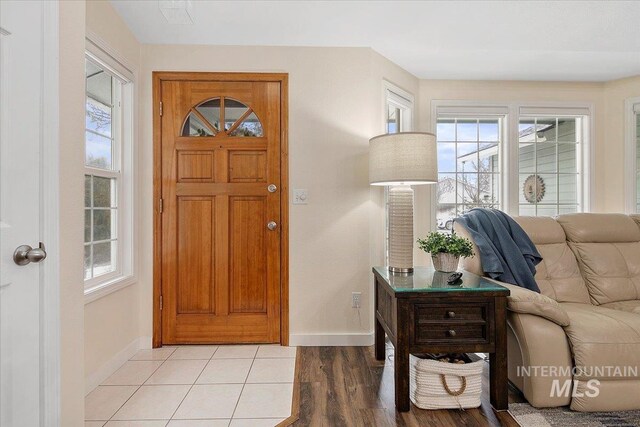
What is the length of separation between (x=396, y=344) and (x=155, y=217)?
2009 millimetres

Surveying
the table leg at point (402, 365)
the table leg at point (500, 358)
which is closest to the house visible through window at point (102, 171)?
the table leg at point (402, 365)

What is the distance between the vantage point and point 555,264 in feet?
7.74

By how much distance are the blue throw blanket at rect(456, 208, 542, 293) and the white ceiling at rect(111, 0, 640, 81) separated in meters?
1.34

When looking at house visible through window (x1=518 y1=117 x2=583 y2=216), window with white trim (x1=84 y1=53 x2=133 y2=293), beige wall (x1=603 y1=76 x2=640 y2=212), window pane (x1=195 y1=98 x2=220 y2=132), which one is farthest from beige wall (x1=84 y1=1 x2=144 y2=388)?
beige wall (x1=603 y1=76 x2=640 y2=212)

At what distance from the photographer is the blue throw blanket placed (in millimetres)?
2107

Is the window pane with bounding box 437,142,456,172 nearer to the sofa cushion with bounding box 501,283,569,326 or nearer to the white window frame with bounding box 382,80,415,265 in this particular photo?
the white window frame with bounding box 382,80,415,265

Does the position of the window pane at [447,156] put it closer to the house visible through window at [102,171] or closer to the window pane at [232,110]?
the window pane at [232,110]

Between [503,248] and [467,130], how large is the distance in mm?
1431

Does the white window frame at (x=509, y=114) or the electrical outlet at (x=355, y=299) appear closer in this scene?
the electrical outlet at (x=355, y=299)

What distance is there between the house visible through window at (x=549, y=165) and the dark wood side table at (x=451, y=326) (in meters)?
1.79

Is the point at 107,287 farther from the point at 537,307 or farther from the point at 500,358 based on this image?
the point at 537,307

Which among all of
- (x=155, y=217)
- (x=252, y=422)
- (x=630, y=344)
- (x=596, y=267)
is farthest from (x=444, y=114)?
(x=252, y=422)

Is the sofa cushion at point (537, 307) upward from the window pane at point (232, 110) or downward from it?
downward

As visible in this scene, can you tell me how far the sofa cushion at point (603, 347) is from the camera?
1.67m
